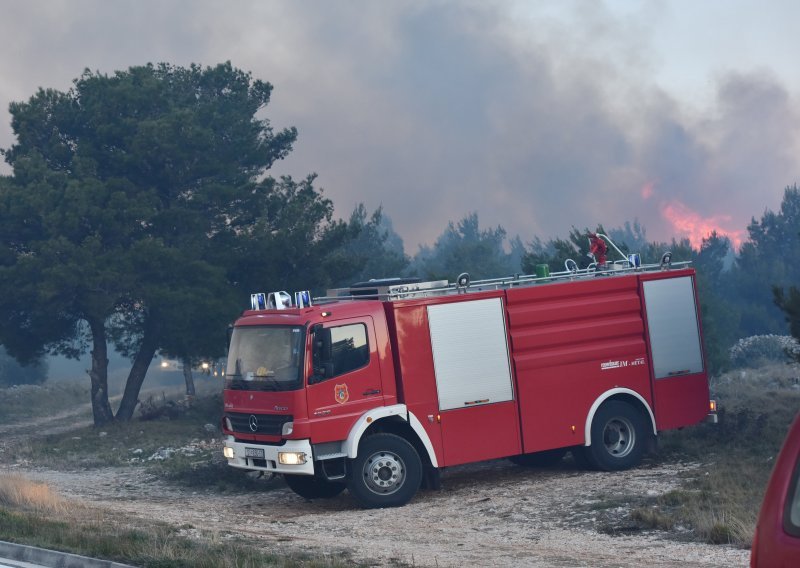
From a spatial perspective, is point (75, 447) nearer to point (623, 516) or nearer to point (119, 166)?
point (119, 166)

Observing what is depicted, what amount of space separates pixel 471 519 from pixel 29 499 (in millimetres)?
6421

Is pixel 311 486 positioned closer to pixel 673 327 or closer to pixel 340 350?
pixel 340 350

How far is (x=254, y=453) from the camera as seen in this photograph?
1454 cm

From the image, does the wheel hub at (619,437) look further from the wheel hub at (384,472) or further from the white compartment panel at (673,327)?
the wheel hub at (384,472)

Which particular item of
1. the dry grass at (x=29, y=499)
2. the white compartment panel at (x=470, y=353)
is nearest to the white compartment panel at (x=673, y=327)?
the white compartment panel at (x=470, y=353)

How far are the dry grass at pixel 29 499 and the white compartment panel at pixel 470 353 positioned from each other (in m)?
5.58

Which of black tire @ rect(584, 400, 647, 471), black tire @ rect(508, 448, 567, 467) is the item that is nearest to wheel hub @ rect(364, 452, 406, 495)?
black tire @ rect(584, 400, 647, 471)

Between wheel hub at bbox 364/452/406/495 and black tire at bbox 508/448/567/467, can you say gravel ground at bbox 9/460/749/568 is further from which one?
wheel hub at bbox 364/452/406/495

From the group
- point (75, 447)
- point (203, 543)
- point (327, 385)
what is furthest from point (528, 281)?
point (75, 447)

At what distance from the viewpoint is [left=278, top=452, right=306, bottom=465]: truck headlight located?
A: 45.7 feet

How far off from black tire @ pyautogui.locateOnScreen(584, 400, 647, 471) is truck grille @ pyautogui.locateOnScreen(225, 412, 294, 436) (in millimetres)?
A: 4977

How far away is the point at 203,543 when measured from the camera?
10625 mm

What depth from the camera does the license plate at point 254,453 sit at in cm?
1443

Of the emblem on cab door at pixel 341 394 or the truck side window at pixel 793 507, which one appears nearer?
the truck side window at pixel 793 507
